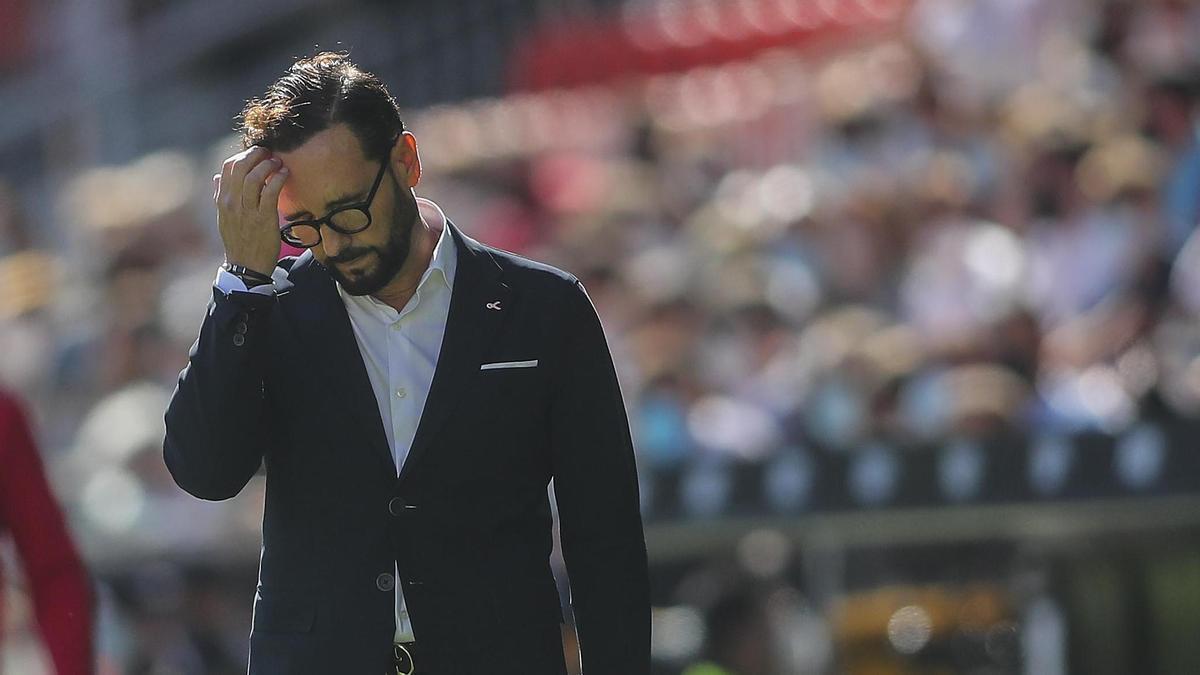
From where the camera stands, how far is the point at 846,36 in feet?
38.7

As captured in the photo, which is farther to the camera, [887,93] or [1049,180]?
[887,93]

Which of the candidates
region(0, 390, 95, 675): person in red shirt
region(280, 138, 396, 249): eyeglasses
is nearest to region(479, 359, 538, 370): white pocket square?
→ region(280, 138, 396, 249): eyeglasses

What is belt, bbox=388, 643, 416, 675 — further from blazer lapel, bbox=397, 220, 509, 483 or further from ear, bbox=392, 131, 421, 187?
ear, bbox=392, 131, 421, 187

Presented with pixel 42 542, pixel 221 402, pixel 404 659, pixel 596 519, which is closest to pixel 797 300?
pixel 42 542

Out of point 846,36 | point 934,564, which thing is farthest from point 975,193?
point 846,36

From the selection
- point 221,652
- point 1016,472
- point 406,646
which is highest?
point 406,646

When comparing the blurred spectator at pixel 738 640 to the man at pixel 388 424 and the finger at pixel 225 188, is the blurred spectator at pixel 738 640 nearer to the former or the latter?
the man at pixel 388 424

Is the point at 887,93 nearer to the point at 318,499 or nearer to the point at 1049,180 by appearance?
the point at 1049,180

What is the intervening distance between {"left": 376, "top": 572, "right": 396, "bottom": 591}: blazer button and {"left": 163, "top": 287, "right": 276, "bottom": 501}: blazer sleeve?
0.27 meters

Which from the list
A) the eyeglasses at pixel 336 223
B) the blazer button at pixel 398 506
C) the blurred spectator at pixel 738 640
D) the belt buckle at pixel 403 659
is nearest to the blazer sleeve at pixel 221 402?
the eyeglasses at pixel 336 223

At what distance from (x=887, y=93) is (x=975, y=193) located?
1.16 m

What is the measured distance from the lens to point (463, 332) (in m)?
3.68

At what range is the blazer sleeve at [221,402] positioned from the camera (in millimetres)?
3477

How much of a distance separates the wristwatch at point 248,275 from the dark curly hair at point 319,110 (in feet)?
0.66
